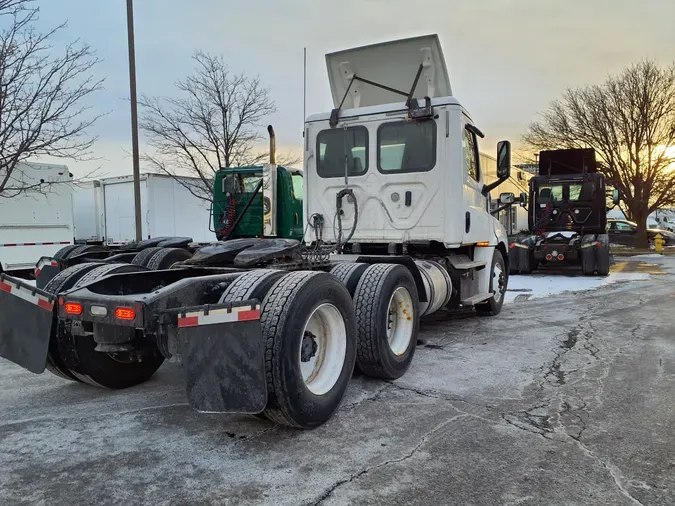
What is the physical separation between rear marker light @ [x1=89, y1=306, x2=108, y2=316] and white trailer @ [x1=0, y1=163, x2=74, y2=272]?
10378mm

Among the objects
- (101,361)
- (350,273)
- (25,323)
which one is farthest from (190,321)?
(350,273)

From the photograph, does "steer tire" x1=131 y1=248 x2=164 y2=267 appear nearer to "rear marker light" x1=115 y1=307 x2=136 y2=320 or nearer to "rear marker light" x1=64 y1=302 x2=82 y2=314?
"rear marker light" x1=64 y1=302 x2=82 y2=314

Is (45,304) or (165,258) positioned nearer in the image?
(45,304)

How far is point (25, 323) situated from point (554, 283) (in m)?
12.2

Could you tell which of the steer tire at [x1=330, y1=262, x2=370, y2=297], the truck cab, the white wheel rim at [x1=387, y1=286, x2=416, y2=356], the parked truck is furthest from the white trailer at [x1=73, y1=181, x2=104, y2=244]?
the white wheel rim at [x1=387, y1=286, x2=416, y2=356]

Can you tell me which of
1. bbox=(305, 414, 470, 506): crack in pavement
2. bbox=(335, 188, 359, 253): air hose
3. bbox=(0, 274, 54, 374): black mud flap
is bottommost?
bbox=(305, 414, 470, 506): crack in pavement

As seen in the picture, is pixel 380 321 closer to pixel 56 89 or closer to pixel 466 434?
pixel 466 434

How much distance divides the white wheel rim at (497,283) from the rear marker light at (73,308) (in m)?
6.22

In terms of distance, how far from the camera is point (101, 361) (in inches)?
179

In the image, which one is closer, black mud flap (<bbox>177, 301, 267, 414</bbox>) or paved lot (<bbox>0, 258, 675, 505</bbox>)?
paved lot (<bbox>0, 258, 675, 505</bbox>)

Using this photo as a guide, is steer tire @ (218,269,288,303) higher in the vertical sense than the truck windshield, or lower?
lower

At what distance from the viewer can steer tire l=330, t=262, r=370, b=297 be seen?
16.6ft

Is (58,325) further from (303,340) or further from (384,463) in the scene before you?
(384,463)

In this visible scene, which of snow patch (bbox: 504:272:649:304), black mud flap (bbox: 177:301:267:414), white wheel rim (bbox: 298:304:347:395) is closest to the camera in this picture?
black mud flap (bbox: 177:301:267:414)
